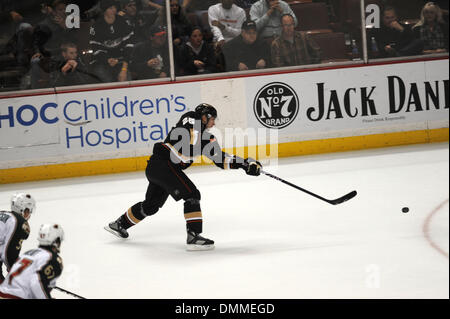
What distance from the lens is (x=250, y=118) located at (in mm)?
8477

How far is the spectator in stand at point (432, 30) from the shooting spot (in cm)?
887

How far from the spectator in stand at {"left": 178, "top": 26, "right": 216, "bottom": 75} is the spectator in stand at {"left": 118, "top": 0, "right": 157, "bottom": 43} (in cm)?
47

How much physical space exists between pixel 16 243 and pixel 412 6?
20.7ft

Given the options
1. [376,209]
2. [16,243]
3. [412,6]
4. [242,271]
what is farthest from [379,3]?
[16,243]

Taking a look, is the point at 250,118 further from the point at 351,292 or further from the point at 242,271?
the point at 351,292

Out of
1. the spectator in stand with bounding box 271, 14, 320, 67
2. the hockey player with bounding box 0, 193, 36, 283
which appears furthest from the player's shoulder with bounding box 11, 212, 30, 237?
the spectator in stand with bounding box 271, 14, 320, 67

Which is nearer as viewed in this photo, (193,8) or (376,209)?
(376,209)

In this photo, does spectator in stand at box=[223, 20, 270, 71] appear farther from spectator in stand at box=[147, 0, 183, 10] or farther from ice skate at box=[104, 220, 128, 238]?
ice skate at box=[104, 220, 128, 238]

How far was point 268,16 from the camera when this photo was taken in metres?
8.62

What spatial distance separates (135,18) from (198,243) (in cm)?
383

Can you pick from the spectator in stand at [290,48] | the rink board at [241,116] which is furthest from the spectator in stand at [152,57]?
the spectator in stand at [290,48]

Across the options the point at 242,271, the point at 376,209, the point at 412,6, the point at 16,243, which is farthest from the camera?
the point at 412,6

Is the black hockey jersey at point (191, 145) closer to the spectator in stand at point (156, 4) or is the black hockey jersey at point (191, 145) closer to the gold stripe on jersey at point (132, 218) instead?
the gold stripe on jersey at point (132, 218)

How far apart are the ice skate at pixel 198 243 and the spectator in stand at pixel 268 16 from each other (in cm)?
391
